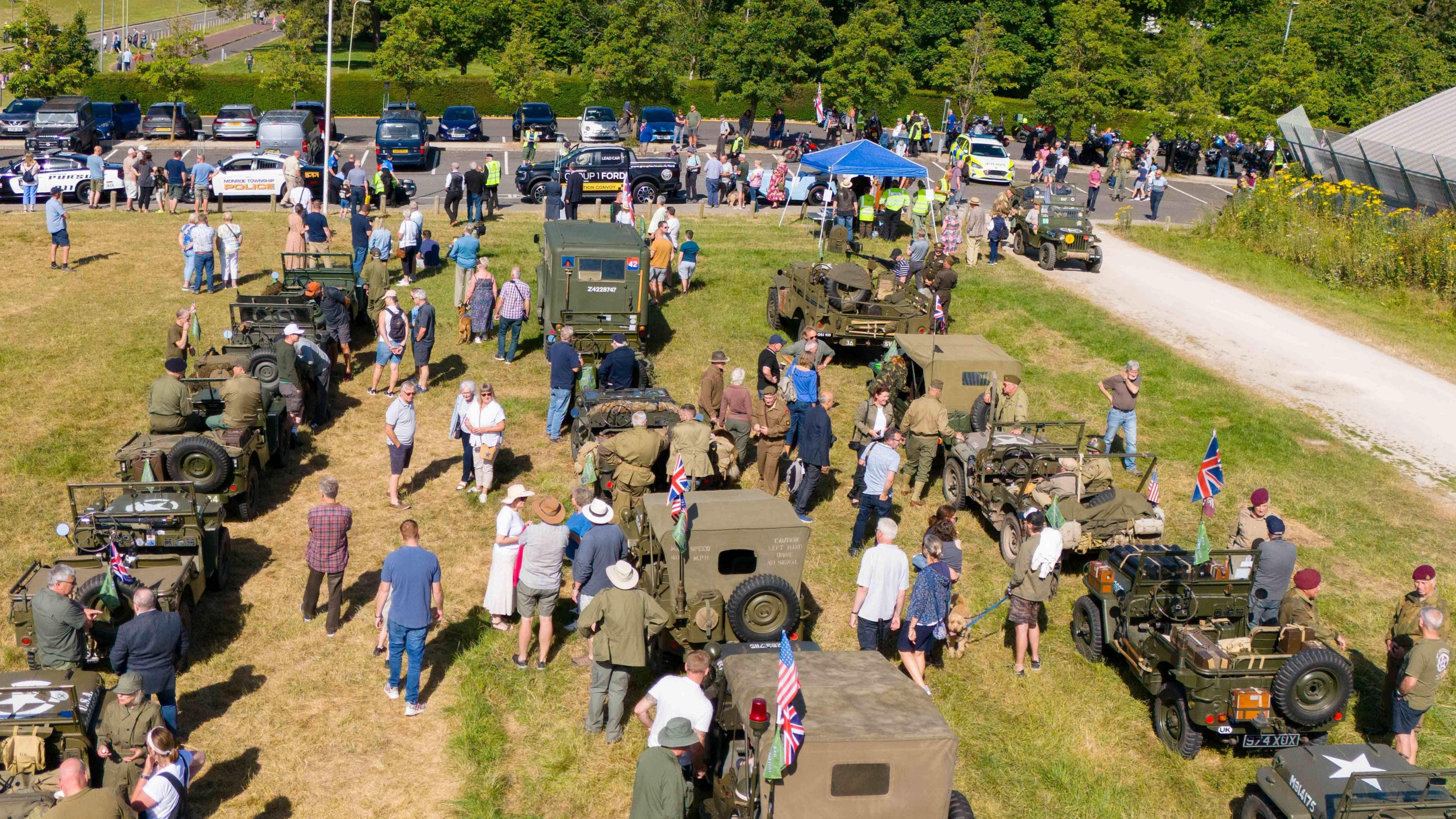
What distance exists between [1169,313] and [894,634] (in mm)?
15612

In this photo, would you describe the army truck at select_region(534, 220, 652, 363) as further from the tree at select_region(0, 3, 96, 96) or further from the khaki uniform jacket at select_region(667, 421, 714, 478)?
the tree at select_region(0, 3, 96, 96)

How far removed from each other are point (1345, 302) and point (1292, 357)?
5527mm

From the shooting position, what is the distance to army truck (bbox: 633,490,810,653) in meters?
11.1

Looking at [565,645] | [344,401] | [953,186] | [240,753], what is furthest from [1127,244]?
[240,753]

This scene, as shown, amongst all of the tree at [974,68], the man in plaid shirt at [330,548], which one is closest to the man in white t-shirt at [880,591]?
the man in plaid shirt at [330,548]

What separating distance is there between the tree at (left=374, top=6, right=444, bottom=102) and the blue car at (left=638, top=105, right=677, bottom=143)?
32.7 feet

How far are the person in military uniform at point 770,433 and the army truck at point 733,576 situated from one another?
470 cm

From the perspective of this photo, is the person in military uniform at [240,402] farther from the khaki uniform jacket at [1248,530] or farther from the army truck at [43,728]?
the khaki uniform jacket at [1248,530]

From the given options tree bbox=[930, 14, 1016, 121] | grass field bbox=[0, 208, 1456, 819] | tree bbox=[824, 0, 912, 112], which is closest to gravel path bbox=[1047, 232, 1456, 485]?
grass field bbox=[0, 208, 1456, 819]

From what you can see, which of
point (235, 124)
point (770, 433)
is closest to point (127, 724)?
point (770, 433)

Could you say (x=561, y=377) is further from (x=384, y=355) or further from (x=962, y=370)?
(x=962, y=370)

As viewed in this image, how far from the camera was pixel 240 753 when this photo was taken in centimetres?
1084

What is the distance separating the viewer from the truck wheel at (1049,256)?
28.3 metres

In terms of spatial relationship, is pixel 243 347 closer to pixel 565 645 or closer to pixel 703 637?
pixel 565 645
